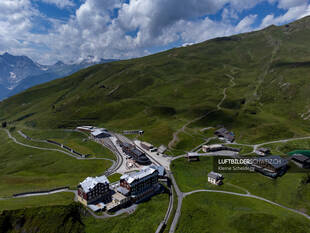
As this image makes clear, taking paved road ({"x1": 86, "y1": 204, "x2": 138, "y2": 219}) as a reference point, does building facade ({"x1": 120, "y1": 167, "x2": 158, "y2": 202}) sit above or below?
above

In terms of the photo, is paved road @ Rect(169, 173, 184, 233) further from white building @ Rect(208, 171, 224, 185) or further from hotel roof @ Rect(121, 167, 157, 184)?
white building @ Rect(208, 171, 224, 185)

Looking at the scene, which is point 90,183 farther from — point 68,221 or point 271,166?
point 271,166

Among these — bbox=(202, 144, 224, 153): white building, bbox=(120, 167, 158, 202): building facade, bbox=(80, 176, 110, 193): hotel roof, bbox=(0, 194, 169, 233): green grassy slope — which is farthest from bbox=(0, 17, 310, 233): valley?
bbox=(80, 176, 110, 193): hotel roof

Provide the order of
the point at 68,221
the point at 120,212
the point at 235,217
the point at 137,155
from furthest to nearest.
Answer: the point at 137,155 → the point at 120,212 → the point at 235,217 → the point at 68,221

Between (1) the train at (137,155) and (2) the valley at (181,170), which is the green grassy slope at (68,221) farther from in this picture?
(1) the train at (137,155)

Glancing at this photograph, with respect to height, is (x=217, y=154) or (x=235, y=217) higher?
(x=217, y=154)

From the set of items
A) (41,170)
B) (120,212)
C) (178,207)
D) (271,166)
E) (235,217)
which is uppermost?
(41,170)

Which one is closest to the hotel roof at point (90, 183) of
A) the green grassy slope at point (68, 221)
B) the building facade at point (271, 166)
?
the green grassy slope at point (68, 221)

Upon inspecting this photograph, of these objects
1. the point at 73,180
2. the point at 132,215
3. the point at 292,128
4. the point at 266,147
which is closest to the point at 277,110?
the point at 292,128

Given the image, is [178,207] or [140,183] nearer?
[178,207]

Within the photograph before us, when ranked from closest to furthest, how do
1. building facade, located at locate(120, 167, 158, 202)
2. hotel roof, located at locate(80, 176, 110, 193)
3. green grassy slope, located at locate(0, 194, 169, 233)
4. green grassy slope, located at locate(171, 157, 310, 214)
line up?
1. green grassy slope, located at locate(0, 194, 169, 233)
2. green grassy slope, located at locate(171, 157, 310, 214)
3. hotel roof, located at locate(80, 176, 110, 193)
4. building facade, located at locate(120, 167, 158, 202)

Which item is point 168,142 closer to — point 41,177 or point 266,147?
point 266,147

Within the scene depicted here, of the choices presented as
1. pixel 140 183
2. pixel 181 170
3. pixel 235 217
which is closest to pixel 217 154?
pixel 181 170
